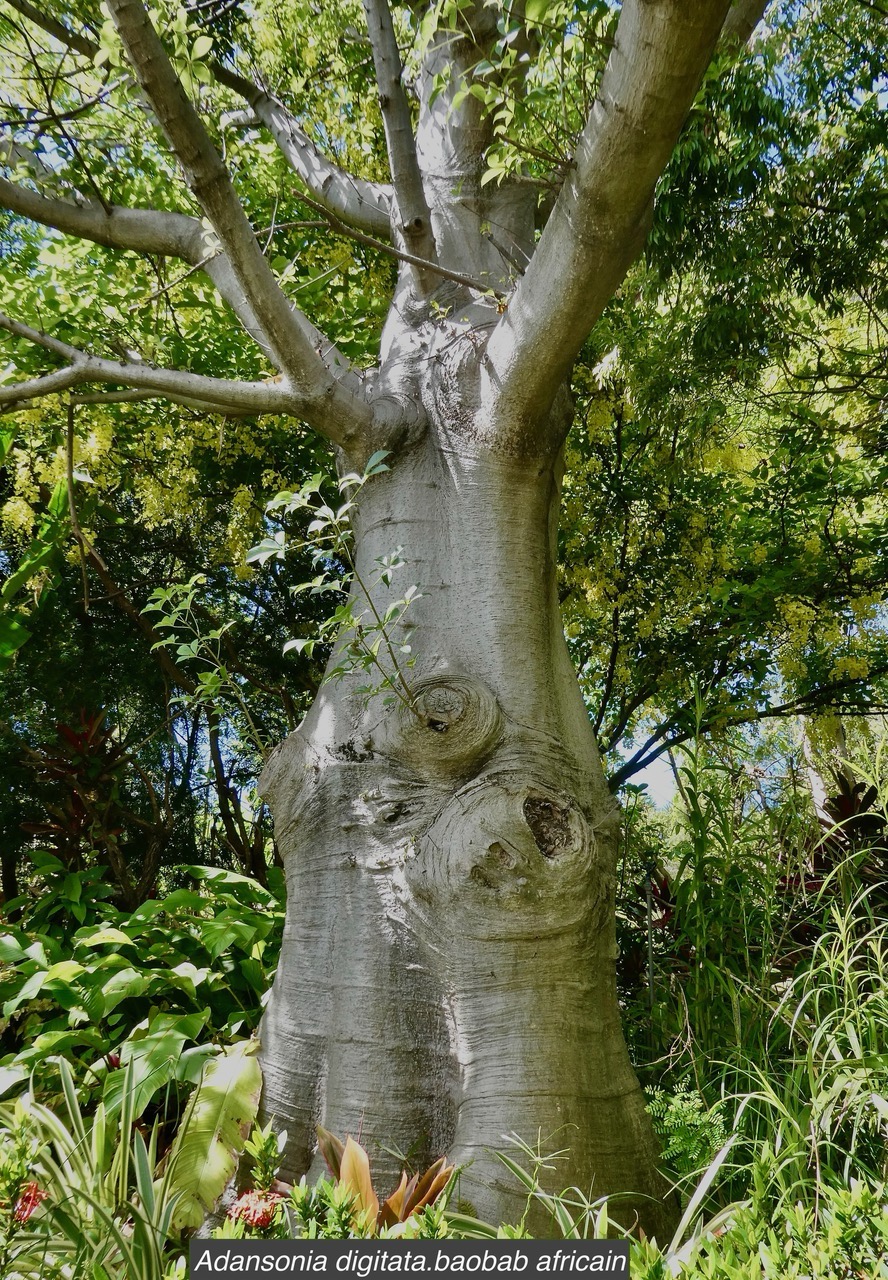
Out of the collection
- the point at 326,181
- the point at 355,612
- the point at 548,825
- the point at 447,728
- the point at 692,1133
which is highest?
the point at 326,181

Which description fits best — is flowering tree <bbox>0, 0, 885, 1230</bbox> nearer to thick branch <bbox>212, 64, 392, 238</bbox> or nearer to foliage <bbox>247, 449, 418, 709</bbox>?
foliage <bbox>247, 449, 418, 709</bbox>

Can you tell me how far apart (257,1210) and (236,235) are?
2220 millimetres

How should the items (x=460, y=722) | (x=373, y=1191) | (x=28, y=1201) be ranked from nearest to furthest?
(x=28, y=1201)
(x=373, y=1191)
(x=460, y=722)

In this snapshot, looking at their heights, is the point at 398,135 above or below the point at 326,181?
below

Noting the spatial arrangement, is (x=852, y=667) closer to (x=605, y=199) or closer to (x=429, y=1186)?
(x=605, y=199)

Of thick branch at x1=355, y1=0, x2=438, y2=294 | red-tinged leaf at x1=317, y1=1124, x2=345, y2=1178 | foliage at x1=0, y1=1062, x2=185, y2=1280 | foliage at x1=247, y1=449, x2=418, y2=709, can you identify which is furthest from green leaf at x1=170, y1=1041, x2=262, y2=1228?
thick branch at x1=355, y1=0, x2=438, y2=294

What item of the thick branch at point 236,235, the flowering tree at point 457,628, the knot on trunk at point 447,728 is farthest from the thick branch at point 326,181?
the knot on trunk at point 447,728

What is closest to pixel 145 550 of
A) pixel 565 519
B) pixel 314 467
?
pixel 314 467

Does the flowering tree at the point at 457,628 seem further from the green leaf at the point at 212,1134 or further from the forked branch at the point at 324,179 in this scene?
the forked branch at the point at 324,179

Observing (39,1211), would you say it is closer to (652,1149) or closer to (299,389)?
(652,1149)

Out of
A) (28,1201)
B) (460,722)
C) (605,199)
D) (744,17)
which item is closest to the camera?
(28,1201)

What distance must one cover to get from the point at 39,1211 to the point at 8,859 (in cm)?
417

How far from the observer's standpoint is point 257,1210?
149cm

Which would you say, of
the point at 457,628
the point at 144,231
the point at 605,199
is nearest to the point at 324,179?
the point at 144,231
